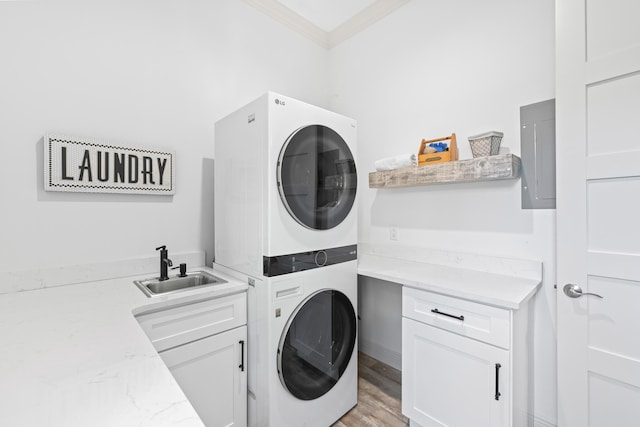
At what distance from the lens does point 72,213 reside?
1601 millimetres

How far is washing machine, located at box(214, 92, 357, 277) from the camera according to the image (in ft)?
4.67

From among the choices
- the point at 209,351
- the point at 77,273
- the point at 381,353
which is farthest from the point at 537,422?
the point at 77,273

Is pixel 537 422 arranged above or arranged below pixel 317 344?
below

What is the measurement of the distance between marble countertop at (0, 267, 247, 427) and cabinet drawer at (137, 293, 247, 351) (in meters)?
0.07

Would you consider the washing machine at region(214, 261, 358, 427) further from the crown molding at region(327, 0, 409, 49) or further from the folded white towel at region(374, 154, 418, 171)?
the crown molding at region(327, 0, 409, 49)

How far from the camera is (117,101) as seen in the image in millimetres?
1728

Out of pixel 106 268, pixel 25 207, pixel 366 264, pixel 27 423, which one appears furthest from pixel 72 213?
pixel 366 264

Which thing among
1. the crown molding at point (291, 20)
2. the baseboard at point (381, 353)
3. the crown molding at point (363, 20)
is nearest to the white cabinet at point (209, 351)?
the baseboard at point (381, 353)

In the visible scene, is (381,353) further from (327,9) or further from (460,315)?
(327,9)

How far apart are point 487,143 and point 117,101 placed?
222cm

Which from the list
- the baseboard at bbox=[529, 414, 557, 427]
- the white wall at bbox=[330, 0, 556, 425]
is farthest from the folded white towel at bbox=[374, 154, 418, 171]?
the baseboard at bbox=[529, 414, 557, 427]

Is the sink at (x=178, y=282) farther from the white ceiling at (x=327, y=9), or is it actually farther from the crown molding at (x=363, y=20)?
the crown molding at (x=363, y=20)

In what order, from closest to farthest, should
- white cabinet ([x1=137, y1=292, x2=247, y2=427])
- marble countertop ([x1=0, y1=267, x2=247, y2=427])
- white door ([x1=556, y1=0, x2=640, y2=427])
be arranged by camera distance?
1. marble countertop ([x1=0, y1=267, x2=247, y2=427])
2. white door ([x1=556, y1=0, x2=640, y2=427])
3. white cabinet ([x1=137, y1=292, x2=247, y2=427])

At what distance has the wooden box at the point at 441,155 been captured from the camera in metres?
1.85
